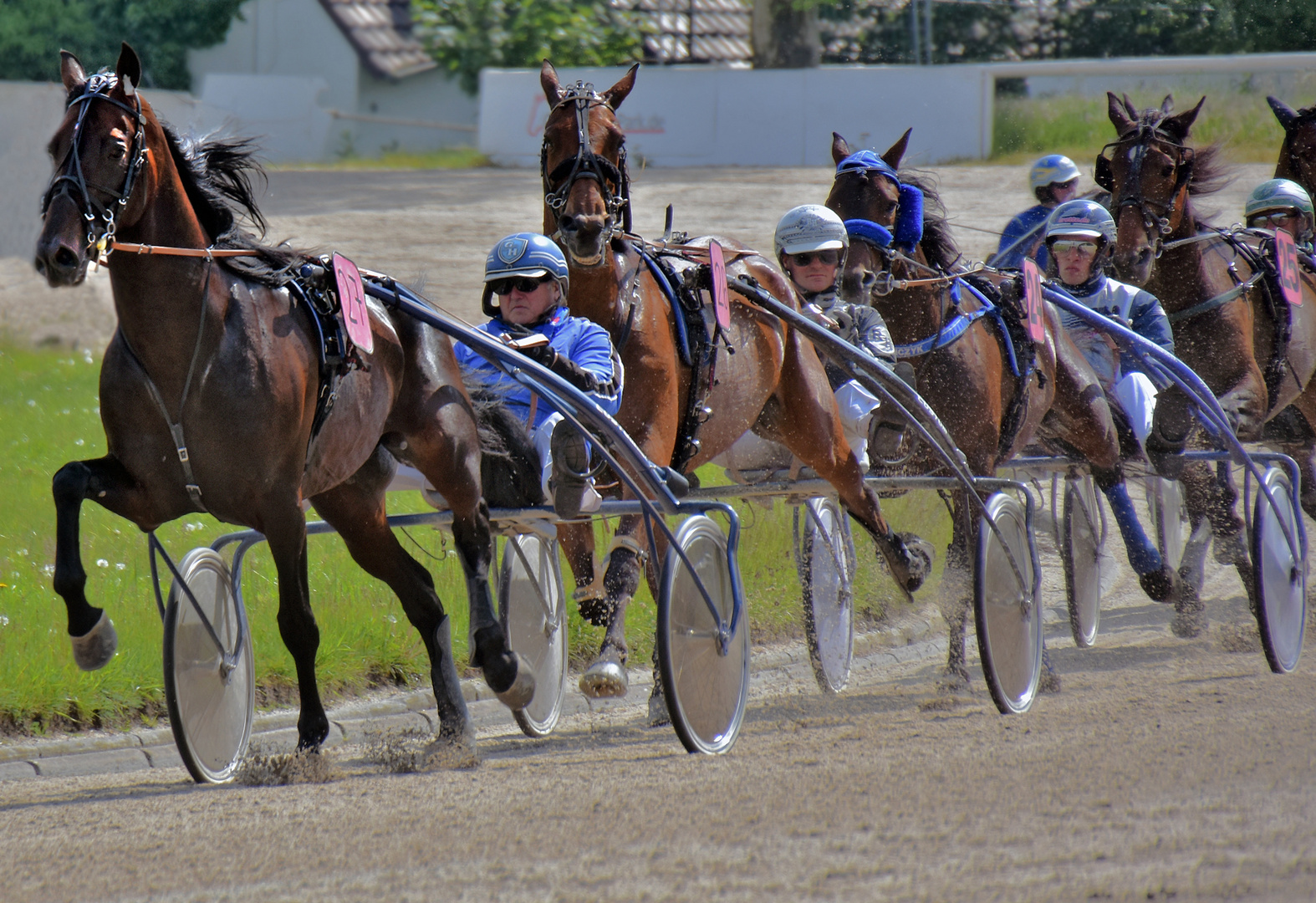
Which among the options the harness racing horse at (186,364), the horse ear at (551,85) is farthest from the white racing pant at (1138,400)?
the harness racing horse at (186,364)

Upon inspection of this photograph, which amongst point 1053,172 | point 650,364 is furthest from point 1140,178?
point 650,364

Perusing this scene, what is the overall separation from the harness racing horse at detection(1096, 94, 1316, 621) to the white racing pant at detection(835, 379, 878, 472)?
1412 millimetres

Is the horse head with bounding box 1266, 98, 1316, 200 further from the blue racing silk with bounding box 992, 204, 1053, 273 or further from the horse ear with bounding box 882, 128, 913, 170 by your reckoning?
the horse ear with bounding box 882, 128, 913, 170

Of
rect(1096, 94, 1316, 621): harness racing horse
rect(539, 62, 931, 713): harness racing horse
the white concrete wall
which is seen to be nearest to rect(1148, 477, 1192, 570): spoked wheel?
rect(1096, 94, 1316, 621): harness racing horse

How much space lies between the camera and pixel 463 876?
11.0 ft

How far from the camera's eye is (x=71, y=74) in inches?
167

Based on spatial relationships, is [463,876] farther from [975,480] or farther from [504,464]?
[975,480]

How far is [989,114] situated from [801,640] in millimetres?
12915

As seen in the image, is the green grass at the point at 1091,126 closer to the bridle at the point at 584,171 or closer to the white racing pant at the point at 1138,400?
the white racing pant at the point at 1138,400

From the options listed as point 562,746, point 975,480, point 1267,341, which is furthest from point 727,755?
point 1267,341

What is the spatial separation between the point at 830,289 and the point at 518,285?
1.54m

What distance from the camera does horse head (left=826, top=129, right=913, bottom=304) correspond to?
590cm

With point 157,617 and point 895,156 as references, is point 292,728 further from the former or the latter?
point 895,156

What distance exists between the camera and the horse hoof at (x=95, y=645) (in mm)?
4332
